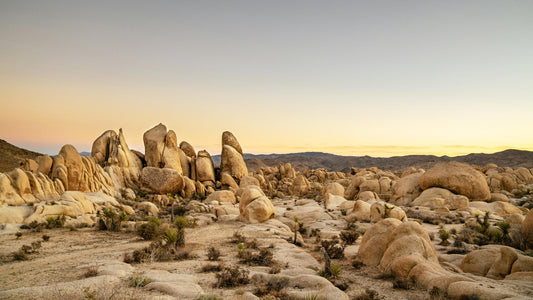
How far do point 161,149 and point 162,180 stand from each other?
5.89 metres

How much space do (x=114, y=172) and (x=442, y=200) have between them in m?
38.0

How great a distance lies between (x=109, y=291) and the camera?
25.9ft

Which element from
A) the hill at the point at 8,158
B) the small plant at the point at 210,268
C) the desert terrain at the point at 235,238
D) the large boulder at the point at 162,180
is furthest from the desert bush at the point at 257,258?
the hill at the point at 8,158

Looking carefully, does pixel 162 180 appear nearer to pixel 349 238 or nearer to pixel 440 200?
pixel 349 238

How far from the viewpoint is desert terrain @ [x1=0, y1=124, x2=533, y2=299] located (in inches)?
367

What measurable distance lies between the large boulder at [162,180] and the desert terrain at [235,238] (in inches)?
5.3

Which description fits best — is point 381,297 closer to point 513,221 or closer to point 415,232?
point 415,232

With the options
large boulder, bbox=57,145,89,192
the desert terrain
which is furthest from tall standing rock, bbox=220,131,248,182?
large boulder, bbox=57,145,89,192

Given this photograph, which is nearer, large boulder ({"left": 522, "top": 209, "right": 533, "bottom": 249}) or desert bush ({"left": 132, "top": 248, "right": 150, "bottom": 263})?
desert bush ({"left": 132, "top": 248, "right": 150, "bottom": 263})

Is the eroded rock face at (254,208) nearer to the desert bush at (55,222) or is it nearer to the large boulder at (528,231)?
the desert bush at (55,222)

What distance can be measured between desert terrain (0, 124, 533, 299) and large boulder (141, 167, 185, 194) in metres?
0.13

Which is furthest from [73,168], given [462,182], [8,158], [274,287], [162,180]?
[8,158]

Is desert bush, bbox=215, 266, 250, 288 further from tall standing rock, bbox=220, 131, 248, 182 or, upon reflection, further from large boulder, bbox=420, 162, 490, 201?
tall standing rock, bbox=220, 131, 248, 182

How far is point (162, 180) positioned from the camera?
38375 millimetres
